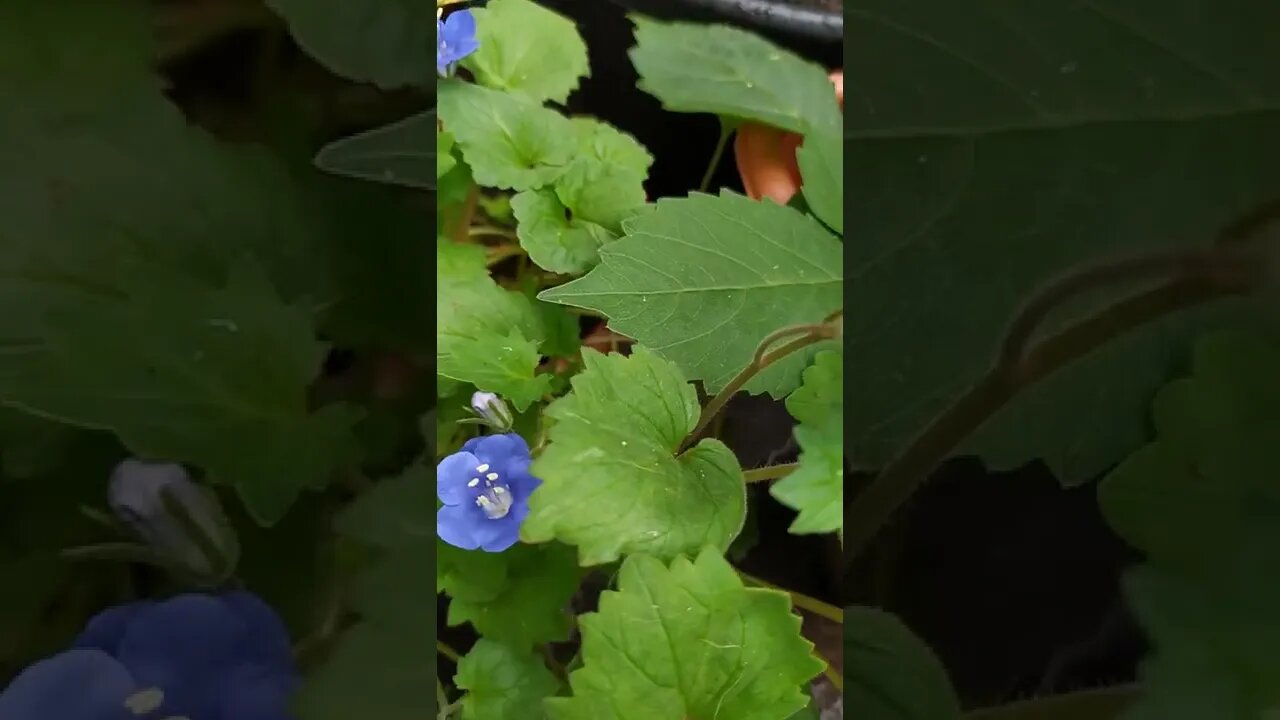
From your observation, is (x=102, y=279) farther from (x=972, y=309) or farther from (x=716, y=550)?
(x=972, y=309)

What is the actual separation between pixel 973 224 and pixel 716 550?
0.69ft

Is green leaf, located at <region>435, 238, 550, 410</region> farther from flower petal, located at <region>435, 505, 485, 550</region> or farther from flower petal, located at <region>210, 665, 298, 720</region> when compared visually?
flower petal, located at <region>210, 665, 298, 720</region>

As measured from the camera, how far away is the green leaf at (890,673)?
480mm

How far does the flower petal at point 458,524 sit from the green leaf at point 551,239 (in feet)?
0.42

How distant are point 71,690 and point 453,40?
0.36 metres

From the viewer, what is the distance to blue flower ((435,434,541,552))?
46 centimetres

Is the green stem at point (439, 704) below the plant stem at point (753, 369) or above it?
below

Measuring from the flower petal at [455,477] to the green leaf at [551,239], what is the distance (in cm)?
10

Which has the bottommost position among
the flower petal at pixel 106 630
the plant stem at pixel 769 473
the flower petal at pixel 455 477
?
the flower petal at pixel 106 630

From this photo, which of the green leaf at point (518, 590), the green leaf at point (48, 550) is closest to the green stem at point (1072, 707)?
the green leaf at point (518, 590)

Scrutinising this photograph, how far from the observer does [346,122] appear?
1.48ft

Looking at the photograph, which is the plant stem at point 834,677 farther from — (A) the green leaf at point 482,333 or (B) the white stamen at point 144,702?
(B) the white stamen at point 144,702

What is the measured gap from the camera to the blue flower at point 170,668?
17.0 inches

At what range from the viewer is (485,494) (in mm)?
461
